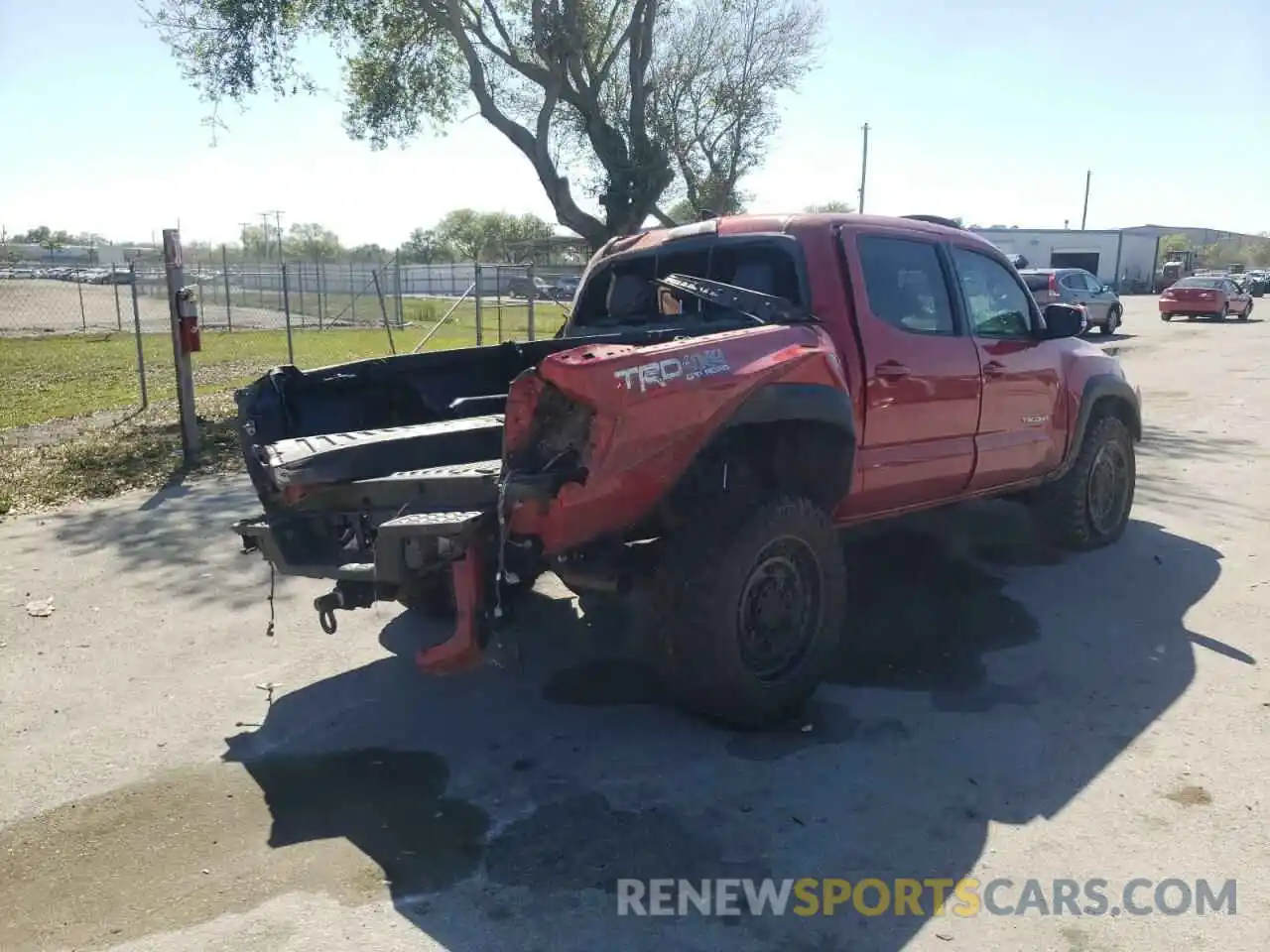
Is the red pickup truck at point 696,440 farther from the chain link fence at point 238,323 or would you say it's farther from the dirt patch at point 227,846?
the chain link fence at point 238,323

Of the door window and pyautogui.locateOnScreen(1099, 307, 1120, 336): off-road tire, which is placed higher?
the door window

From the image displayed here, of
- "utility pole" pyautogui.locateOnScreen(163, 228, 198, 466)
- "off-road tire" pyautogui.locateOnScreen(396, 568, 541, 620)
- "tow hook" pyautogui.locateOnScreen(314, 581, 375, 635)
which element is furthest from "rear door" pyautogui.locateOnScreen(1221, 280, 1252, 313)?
"tow hook" pyautogui.locateOnScreen(314, 581, 375, 635)

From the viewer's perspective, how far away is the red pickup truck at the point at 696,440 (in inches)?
137

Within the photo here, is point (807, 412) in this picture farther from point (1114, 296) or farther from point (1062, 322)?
point (1114, 296)

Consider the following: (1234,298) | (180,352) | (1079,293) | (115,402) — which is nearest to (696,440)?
(180,352)

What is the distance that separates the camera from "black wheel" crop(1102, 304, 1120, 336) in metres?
26.3

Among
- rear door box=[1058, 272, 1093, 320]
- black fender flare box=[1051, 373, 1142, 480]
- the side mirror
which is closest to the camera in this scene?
the side mirror

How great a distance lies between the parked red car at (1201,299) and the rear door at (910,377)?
31077 millimetres

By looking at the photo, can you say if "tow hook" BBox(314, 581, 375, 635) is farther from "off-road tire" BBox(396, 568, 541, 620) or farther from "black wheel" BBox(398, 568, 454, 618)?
"black wheel" BBox(398, 568, 454, 618)

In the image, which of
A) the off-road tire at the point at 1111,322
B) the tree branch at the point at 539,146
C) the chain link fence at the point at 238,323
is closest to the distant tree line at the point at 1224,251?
the off-road tire at the point at 1111,322

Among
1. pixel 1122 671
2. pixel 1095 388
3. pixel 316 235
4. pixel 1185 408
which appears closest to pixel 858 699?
pixel 1122 671

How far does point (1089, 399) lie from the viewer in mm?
6258

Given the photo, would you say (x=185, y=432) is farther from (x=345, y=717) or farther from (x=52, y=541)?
(x=345, y=717)

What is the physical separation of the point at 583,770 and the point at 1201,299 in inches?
1335
